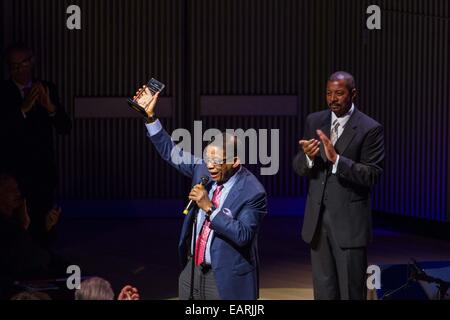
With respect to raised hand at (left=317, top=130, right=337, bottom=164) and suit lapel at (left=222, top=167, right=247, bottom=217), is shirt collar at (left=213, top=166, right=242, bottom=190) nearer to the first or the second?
suit lapel at (left=222, top=167, right=247, bottom=217)

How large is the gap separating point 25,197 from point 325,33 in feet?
12.3

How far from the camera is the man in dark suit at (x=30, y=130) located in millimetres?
6715

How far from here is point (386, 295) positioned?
584cm

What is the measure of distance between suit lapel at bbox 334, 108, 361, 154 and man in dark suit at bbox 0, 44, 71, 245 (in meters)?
2.17

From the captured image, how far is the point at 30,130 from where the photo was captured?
6797 millimetres

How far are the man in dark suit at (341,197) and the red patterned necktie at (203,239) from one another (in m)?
0.67

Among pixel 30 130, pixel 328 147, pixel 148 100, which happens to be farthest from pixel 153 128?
pixel 30 130

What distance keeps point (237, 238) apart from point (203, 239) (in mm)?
220

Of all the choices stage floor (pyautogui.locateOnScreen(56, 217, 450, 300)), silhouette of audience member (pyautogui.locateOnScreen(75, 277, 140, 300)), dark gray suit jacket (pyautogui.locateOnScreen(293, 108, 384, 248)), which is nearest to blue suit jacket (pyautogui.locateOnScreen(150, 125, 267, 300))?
dark gray suit jacket (pyautogui.locateOnScreen(293, 108, 384, 248))

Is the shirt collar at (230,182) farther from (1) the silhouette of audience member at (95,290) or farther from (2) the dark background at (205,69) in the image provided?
(2) the dark background at (205,69)

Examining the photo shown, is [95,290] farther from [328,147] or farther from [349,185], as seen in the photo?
[349,185]

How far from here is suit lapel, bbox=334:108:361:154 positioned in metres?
5.43
